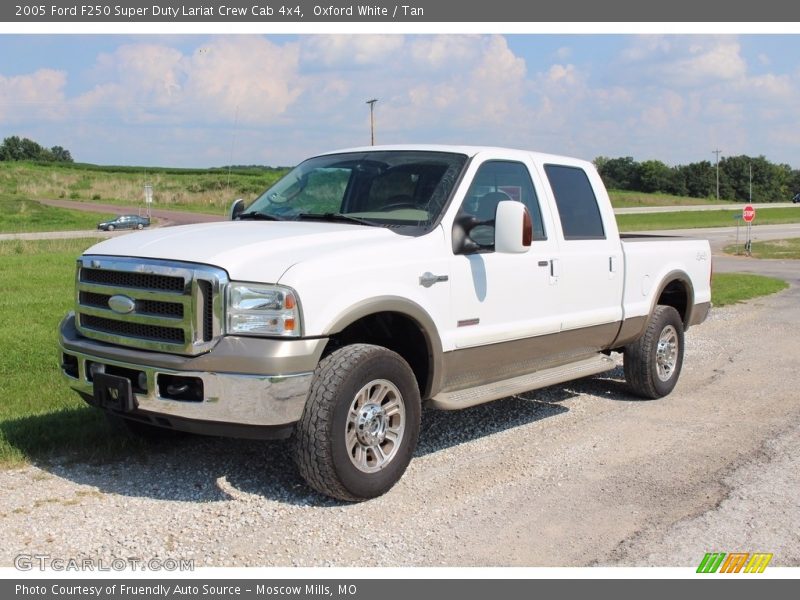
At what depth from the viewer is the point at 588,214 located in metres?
6.84

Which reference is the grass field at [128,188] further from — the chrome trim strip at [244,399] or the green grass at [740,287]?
the chrome trim strip at [244,399]

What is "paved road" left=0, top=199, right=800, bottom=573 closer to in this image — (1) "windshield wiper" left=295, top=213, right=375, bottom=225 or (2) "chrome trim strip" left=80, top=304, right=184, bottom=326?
(2) "chrome trim strip" left=80, top=304, right=184, bottom=326

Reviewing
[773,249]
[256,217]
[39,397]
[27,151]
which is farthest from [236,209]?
[27,151]

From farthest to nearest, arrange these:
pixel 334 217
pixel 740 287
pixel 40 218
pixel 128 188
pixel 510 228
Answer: pixel 128 188 → pixel 40 218 → pixel 740 287 → pixel 334 217 → pixel 510 228

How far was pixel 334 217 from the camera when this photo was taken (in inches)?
222

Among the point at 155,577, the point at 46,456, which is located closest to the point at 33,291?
the point at 46,456

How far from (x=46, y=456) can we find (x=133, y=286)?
163 cm

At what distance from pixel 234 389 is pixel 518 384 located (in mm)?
2297

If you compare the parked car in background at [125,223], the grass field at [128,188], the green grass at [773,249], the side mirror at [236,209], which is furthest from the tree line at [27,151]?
the side mirror at [236,209]

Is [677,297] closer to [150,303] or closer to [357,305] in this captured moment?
[357,305]

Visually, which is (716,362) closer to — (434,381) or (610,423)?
(610,423)

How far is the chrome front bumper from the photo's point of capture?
4.39m

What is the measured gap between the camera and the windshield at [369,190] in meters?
5.55

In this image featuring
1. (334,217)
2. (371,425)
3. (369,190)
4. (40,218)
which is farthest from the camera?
(40,218)
